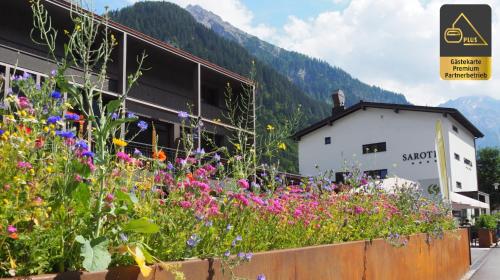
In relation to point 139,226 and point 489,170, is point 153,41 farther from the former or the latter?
point 489,170

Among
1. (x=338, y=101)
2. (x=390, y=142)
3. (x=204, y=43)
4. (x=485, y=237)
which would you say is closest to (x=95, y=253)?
(x=485, y=237)

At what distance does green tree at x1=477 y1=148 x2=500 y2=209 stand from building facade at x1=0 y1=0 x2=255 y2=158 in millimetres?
47979

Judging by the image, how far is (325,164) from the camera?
121 feet

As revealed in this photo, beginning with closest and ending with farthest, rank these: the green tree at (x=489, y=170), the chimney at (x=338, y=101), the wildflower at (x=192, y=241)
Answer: the wildflower at (x=192, y=241) < the chimney at (x=338, y=101) < the green tree at (x=489, y=170)

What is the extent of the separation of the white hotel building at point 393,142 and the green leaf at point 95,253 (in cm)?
2847

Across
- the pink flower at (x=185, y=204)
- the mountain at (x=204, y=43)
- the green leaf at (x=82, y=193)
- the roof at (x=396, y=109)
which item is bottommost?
the pink flower at (x=185, y=204)

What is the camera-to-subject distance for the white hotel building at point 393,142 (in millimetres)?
32156

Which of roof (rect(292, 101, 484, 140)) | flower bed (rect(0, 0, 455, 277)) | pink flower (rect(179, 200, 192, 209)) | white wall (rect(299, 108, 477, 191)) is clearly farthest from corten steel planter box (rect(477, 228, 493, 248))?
pink flower (rect(179, 200, 192, 209))

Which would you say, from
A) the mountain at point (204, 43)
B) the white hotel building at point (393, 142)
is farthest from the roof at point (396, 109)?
the mountain at point (204, 43)

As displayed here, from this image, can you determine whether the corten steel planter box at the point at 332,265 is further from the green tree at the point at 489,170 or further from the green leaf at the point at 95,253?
the green tree at the point at 489,170

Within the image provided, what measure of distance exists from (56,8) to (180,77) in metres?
8.32

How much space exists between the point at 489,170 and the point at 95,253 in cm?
6916

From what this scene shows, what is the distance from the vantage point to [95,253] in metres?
2.01

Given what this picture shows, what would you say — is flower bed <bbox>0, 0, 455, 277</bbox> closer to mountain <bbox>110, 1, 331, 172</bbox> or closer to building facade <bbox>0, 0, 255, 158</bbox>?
building facade <bbox>0, 0, 255, 158</bbox>
